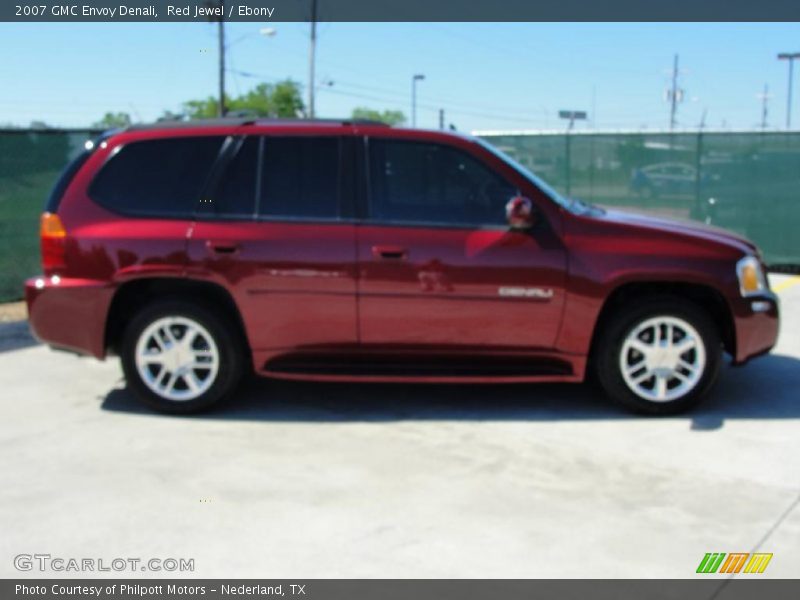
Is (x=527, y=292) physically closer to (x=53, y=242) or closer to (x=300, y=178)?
(x=300, y=178)

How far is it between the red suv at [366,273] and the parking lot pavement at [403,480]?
1.09ft

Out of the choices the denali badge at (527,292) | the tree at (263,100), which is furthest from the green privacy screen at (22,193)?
the tree at (263,100)

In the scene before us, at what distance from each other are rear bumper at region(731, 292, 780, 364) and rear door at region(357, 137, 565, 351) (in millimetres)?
1111

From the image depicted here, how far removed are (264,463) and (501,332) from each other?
1.63m

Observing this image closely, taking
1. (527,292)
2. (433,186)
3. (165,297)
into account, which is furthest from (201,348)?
(527,292)

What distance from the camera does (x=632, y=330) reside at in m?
5.55

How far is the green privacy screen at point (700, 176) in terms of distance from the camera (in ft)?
41.3

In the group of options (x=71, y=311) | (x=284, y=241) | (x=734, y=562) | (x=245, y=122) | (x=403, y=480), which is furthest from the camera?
(x=245, y=122)

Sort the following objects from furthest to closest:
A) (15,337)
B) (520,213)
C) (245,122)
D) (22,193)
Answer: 1. (22,193)
2. (15,337)
3. (245,122)
4. (520,213)

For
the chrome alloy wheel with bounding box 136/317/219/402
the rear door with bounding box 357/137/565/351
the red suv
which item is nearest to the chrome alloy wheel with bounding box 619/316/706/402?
the red suv

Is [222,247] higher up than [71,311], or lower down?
higher up

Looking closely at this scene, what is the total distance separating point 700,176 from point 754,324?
25.8 feet

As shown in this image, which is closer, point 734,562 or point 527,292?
point 734,562

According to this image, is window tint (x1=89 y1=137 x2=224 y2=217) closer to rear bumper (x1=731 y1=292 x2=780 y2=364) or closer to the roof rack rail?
the roof rack rail
